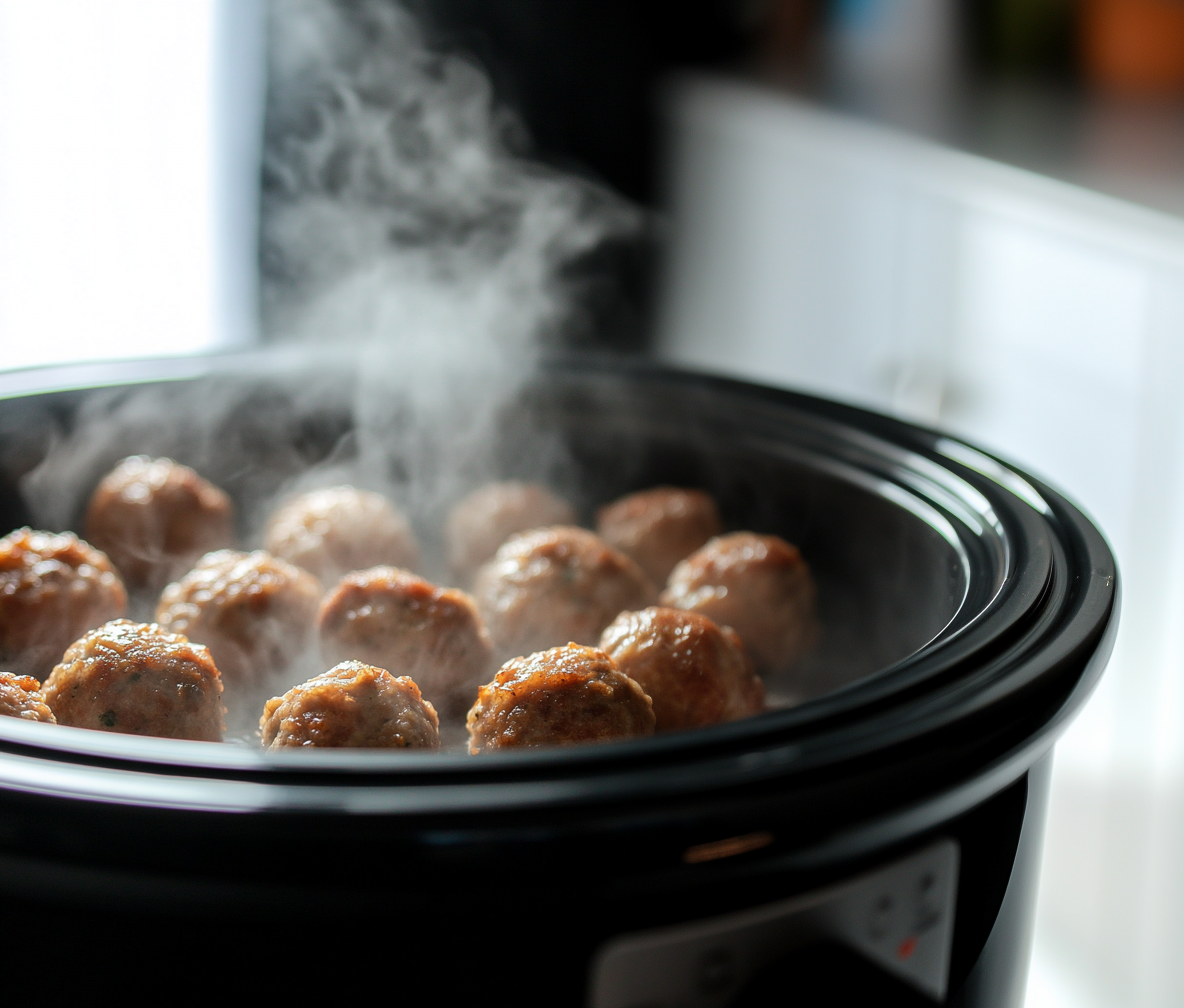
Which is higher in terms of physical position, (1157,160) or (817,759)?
(1157,160)

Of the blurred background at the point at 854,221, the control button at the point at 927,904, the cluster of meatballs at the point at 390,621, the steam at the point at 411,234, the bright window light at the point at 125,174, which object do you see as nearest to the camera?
the control button at the point at 927,904

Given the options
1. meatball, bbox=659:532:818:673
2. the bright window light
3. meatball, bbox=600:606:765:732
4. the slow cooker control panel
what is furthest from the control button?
the bright window light

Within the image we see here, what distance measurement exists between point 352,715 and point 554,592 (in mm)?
281

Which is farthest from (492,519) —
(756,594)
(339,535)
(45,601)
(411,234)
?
(411,234)

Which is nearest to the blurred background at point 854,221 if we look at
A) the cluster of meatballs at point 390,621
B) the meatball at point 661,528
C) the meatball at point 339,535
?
the meatball at point 661,528

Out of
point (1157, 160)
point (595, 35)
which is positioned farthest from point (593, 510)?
point (595, 35)

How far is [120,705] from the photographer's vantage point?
779 millimetres

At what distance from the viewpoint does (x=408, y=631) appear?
2.97ft

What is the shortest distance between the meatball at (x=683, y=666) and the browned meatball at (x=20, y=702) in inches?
14.7

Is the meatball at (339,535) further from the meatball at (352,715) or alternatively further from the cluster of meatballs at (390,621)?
the meatball at (352,715)

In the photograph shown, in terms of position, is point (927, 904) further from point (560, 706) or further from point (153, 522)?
point (153, 522)

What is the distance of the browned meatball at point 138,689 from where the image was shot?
78 centimetres

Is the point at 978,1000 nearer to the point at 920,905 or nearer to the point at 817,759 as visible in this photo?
the point at 920,905

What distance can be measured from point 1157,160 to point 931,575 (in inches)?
58.5
